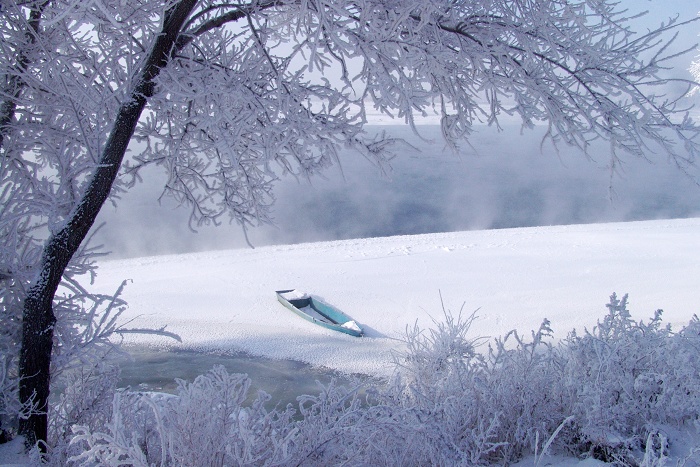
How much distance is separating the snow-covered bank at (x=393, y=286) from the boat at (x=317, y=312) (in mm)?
173

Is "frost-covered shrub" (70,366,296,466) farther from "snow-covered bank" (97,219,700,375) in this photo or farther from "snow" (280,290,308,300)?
"snow" (280,290,308,300)

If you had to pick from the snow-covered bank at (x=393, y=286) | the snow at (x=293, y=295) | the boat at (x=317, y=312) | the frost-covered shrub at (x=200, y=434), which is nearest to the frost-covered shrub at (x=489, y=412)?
the frost-covered shrub at (x=200, y=434)

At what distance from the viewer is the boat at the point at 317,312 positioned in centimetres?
971

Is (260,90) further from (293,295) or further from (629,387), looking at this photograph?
(293,295)

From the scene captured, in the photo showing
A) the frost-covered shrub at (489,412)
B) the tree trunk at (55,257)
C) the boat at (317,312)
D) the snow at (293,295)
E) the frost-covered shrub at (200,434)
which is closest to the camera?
the frost-covered shrub at (200,434)

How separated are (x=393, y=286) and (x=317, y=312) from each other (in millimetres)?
1974

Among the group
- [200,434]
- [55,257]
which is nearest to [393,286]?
[55,257]

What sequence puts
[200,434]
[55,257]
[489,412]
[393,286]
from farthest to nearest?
[393,286] < [489,412] < [55,257] < [200,434]

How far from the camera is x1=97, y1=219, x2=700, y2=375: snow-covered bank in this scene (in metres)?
9.45

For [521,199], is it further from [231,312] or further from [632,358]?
[632,358]

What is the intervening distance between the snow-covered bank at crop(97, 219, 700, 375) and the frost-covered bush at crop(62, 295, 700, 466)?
4.34 m

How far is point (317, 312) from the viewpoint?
35.4 feet

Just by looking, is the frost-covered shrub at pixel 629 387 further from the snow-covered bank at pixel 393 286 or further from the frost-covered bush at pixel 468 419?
the snow-covered bank at pixel 393 286

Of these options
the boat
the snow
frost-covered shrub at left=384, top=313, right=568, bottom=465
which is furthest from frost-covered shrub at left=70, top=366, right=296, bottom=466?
the snow
